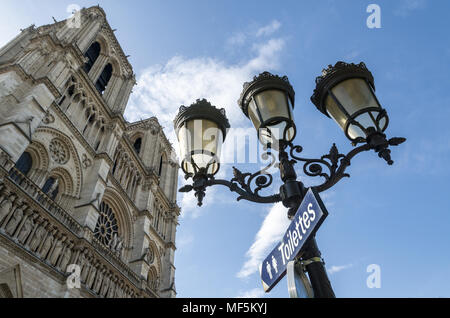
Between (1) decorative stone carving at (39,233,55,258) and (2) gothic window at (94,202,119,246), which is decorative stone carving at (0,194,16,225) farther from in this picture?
(2) gothic window at (94,202,119,246)

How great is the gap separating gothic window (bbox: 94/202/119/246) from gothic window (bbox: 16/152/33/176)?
4837 millimetres

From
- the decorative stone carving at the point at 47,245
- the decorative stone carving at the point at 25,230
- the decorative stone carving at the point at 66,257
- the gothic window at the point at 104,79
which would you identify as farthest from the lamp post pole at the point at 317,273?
the gothic window at the point at 104,79

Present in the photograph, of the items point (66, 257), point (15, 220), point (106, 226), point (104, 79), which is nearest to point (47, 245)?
point (66, 257)

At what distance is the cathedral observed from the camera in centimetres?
1034

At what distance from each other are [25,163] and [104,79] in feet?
38.5

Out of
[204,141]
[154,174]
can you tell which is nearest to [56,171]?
[154,174]

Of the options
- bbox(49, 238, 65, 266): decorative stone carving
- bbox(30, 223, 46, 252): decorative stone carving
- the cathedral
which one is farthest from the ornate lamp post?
bbox(49, 238, 65, 266): decorative stone carving

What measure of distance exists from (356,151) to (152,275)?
781 inches

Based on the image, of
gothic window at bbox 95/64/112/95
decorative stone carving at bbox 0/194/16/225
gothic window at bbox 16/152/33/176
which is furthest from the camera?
gothic window at bbox 95/64/112/95

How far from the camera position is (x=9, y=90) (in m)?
11.9

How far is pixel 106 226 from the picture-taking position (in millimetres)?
16922

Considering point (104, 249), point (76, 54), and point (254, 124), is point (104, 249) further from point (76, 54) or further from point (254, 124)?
point (254, 124)

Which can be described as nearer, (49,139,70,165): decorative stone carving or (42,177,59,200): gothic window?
(42,177,59,200): gothic window
